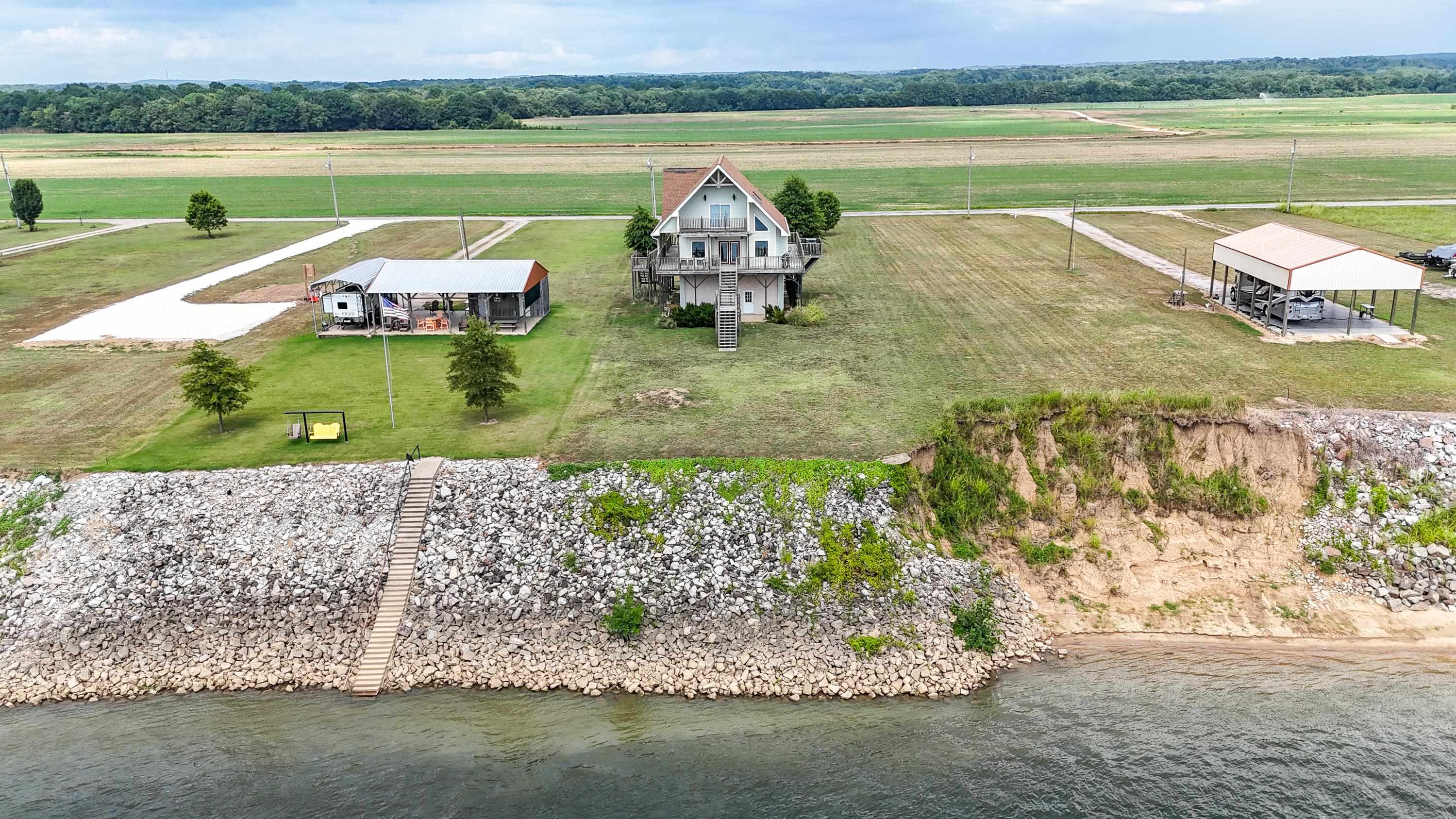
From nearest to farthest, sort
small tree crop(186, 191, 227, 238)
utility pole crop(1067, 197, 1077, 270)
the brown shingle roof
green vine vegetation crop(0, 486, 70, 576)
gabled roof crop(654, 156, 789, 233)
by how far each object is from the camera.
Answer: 1. green vine vegetation crop(0, 486, 70, 576)
2. gabled roof crop(654, 156, 789, 233)
3. the brown shingle roof
4. utility pole crop(1067, 197, 1077, 270)
5. small tree crop(186, 191, 227, 238)

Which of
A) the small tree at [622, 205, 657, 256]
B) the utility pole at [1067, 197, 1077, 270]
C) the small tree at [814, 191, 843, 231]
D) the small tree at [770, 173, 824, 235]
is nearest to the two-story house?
the small tree at [622, 205, 657, 256]

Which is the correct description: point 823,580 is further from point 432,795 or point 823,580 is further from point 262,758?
point 262,758

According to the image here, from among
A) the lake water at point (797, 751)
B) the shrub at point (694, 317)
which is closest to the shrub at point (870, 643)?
the lake water at point (797, 751)

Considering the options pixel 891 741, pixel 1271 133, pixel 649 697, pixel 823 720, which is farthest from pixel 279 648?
pixel 1271 133

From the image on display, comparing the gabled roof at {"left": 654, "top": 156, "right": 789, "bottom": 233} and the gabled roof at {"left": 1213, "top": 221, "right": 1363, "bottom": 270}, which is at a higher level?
the gabled roof at {"left": 654, "top": 156, "right": 789, "bottom": 233}

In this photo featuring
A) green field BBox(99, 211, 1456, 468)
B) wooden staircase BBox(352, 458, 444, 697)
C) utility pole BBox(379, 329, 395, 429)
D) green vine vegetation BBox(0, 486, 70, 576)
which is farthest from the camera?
utility pole BBox(379, 329, 395, 429)

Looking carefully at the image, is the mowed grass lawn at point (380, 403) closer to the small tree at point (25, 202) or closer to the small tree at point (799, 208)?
the small tree at point (799, 208)

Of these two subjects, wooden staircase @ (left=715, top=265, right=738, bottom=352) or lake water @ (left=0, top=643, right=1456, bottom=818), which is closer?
lake water @ (left=0, top=643, right=1456, bottom=818)

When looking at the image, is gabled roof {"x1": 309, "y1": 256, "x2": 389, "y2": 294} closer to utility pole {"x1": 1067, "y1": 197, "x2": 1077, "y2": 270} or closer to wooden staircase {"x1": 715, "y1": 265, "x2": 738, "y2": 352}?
wooden staircase {"x1": 715, "y1": 265, "x2": 738, "y2": 352}
